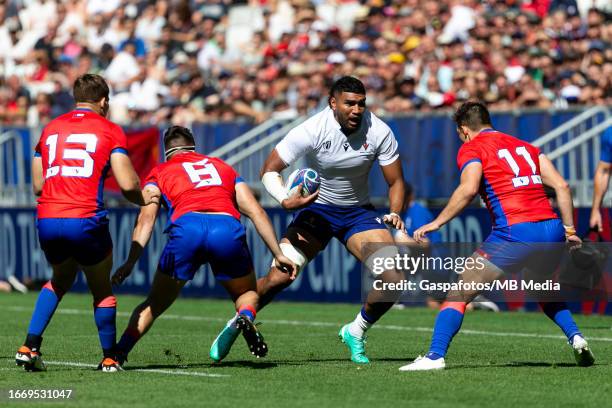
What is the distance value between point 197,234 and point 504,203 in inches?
94.4

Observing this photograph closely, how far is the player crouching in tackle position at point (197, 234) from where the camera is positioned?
1041 cm

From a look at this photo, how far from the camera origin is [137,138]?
2298 centimetres

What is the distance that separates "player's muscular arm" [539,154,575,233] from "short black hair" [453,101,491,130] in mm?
566

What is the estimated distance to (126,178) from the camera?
10.1 metres

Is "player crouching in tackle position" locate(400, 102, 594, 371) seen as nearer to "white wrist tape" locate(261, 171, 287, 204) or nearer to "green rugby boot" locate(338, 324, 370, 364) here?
"green rugby boot" locate(338, 324, 370, 364)


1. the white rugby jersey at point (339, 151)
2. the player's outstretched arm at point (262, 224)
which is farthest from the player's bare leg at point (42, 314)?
the white rugby jersey at point (339, 151)

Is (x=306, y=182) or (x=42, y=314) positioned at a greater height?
(x=306, y=182)

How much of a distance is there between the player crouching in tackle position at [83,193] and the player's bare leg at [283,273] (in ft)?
4.46

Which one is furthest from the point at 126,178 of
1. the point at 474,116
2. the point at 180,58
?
the point at 180,58

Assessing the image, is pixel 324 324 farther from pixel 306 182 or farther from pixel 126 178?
pixel 126 178

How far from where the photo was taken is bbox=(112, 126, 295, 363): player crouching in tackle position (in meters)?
10.4

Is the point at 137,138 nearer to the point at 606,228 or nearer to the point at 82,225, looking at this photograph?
the point at 606,228

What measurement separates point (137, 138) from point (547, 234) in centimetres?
1313

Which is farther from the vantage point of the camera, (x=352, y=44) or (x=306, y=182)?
(x=352, y=44)
